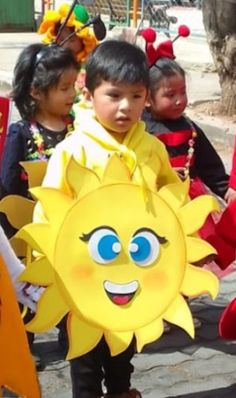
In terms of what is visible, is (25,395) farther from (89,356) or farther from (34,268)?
(89,356)

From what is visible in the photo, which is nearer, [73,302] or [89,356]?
[73,302]

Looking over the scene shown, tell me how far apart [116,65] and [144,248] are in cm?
57

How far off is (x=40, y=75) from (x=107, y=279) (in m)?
1.03

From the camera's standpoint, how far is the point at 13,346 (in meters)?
2.15

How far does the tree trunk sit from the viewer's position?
8023 millimetres

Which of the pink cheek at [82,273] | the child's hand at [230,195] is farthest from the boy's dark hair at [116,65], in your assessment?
the child's hand at [230,195]

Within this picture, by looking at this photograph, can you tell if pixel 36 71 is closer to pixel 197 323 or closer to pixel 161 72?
pixel 161 72

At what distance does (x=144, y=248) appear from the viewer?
8.44 ft

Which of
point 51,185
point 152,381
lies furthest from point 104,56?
point 152,381

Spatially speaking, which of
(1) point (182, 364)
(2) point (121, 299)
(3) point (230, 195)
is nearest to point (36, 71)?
(3) point (230, 195)

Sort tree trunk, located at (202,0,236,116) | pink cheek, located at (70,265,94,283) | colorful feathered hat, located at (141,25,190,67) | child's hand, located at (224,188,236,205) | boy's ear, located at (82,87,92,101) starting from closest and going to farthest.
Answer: pink cheek, located at (70,265,94,283) → boy's ear, located at (82,87,92,101) → child's hand, located at (224,188,236,205) → colorful feathered hat, located at (141,25,190,67) → tree trunk, located at (202,0,236,116)

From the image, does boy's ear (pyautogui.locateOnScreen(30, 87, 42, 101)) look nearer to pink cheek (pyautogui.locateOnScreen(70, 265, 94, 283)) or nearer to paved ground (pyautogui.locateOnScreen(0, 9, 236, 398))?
pink cheek (pyautogui.locateOnScreen(70, 265, 94, 283))

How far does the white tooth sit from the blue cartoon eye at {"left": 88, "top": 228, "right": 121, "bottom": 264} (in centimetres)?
7

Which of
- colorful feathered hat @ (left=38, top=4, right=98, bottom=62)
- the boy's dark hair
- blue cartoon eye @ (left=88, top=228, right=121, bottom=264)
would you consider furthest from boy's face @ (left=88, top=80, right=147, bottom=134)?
colorful feathered hat @ (left=38, top=4, right=98, bottom=62)
